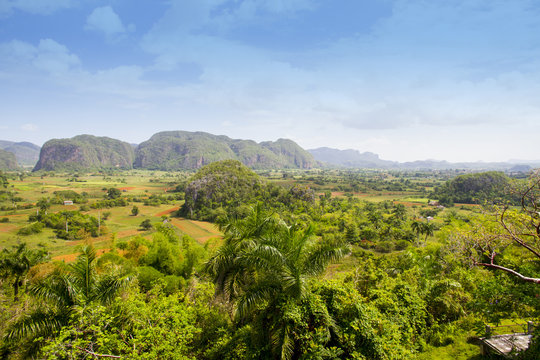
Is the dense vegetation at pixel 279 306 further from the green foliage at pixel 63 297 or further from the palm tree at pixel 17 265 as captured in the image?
the palm tree at pixel 17 265

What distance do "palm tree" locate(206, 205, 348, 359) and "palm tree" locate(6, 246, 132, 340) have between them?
3336 millimetres

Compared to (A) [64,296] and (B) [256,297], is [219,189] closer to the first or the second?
(A) [64,296]

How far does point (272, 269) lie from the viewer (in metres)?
7.69

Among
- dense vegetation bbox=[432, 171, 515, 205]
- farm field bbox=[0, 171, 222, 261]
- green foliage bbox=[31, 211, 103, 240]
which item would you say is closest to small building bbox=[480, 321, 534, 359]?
farm field bbox=[0, 171, 222, 261]

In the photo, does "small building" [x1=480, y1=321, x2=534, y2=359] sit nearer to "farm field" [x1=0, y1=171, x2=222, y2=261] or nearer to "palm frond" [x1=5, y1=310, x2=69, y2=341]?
"palm frond" [x1=5, y1=310, x2=69, y2=341]

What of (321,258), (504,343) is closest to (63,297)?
(321,258)

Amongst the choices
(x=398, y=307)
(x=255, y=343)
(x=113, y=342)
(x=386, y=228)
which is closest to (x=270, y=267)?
(x=255, y=343)

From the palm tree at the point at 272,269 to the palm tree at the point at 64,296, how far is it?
131 inches

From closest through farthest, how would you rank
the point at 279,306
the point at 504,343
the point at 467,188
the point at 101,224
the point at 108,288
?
1. the point at 279,306
2. the point at 504,343
3. the point at 108,288
4. the point at 101,224
5. the point at 467,188

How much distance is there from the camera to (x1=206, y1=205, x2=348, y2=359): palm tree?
7.04 m

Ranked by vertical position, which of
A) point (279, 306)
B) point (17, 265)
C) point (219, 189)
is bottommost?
point (219, 189)

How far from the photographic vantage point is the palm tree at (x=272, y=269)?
7.04 meters

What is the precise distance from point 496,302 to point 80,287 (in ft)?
37.6

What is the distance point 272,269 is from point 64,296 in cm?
638
